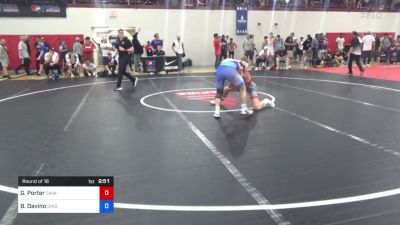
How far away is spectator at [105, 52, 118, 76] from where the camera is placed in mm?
15516

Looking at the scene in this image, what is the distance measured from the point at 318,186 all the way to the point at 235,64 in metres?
4.25

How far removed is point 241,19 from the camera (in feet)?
71.0

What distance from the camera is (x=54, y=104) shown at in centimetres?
973

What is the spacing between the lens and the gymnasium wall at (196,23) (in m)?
18.6

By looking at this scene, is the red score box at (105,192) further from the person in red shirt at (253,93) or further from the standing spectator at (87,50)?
the standing spectator at (87,50)

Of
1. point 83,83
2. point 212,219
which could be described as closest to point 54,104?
point 83,83

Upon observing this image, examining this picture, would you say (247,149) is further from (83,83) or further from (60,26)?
(60,26)

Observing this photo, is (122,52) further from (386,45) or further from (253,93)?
(386,45)

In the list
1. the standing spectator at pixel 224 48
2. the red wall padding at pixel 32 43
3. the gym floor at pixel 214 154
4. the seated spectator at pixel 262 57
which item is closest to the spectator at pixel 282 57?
the seated spectator at pixel 262 57

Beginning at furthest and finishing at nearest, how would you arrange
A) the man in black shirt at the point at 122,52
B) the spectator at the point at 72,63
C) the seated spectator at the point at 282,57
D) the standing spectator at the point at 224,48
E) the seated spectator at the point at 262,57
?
the standing spectator at the point at 224,48 → the seated spectator at the point at 282,57 → the seated spectator at the point at 262,57 → the spectator at the point at 72,63 → the man in black shirt at the point at 122,52

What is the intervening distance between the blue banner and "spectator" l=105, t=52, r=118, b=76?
839 cm

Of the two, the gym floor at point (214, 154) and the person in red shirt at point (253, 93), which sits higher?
the person in red shirt at point (253, 93)
